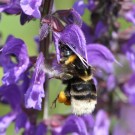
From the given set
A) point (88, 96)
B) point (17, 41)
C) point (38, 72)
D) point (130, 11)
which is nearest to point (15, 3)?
point (17, 41)

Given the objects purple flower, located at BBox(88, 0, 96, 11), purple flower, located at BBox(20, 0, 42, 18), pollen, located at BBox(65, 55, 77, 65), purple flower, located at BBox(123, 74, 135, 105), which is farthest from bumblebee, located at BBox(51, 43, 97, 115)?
purple flower, located at BBox(123, 74, 135, 105)

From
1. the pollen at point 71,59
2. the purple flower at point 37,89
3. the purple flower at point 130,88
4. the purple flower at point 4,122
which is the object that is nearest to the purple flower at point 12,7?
the purple flower at point 37,89

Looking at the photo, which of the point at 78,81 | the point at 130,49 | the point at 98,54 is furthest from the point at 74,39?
the point at 130,49

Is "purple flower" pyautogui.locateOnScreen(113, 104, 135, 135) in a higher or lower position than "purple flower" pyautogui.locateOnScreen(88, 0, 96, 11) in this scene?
lower

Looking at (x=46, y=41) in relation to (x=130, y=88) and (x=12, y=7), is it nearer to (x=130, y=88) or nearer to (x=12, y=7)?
(x=12, y=7)

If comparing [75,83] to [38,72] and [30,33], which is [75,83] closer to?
[38,72]

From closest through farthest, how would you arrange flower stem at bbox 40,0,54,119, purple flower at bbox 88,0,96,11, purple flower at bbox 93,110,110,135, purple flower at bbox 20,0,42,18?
purple flower at bbox 20,0,42,18
flower stem at bbox 40,0,54,119
purple flower at bbox 88,0,96,11
purple flower at bbox 93,110,110,135

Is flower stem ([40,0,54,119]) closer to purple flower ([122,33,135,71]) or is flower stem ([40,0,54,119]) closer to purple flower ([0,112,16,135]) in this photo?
purple flower ([0,112,16,135])

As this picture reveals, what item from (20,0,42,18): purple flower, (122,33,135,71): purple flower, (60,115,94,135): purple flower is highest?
(20,0,42,18): purple flower
